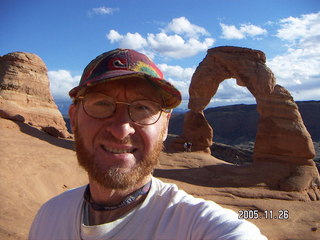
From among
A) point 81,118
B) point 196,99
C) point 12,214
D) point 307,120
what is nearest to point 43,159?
point 12,214

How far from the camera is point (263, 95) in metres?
12.1

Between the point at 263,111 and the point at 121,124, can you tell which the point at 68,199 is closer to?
the point at 121,124

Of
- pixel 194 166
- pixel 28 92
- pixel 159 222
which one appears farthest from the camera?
pixel 28 92

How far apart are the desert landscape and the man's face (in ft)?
9.91

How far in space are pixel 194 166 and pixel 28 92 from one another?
34.8 ft

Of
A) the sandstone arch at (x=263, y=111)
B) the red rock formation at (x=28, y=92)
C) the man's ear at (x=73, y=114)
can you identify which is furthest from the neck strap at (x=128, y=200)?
the red rock formation at (x=28, y=92)

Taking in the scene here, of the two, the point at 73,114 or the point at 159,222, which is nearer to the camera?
the point at 159,222

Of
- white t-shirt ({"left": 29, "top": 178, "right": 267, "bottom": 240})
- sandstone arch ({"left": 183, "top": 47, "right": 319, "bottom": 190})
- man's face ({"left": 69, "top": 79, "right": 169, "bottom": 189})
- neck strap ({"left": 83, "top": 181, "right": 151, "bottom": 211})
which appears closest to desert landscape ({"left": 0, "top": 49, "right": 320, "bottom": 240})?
sandstone arch ({"left": 183, "top": 47, "right": 319, "bottom": 190})

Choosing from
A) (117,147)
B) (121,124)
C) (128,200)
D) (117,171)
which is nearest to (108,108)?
(121,124)

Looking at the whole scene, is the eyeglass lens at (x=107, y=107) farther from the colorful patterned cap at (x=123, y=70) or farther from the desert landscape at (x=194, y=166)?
the desert landscape at (x=194, y=166)

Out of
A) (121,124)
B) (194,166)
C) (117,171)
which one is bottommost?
(194,166)

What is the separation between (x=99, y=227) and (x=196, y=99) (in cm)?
1402

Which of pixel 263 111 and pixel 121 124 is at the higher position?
pixel 263 111

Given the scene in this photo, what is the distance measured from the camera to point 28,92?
15695 mm
